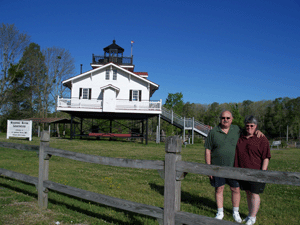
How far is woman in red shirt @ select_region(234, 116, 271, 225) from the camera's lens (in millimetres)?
3758

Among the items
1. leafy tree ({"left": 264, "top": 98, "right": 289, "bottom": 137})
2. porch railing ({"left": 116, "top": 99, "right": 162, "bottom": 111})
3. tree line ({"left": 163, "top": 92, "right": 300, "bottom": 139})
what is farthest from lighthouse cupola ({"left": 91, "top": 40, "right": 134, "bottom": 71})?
leafy tree ({"left": 264, "top": 98, "right": 289, "bottom": 137})

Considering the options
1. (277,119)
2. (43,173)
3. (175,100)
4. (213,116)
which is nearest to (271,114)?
(277,119)

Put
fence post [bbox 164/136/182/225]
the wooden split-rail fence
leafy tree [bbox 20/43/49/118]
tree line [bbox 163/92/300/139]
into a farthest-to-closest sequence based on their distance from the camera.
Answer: tree line [bbox 163/92/300/139] < leafy tree [bbox 20/43/49/118] < fence post [bbox 164/136/182/225] < the wooden split-rail fence

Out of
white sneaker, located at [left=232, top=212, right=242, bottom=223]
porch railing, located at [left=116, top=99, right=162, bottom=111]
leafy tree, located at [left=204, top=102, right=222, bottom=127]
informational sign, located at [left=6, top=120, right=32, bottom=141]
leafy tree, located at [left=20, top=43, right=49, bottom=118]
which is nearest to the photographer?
white sneaker, located at [left=232, top=212, right=242, bottom=223]

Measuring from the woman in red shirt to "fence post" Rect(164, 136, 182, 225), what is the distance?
1.26 m

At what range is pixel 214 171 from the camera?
9.56 feet

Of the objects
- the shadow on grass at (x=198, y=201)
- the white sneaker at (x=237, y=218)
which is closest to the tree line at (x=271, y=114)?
the shadow on grass at (x=198, y=201)

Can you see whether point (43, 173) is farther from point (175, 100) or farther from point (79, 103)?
point (175, 100)

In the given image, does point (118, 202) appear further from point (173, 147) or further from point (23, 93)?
point (23, 93)

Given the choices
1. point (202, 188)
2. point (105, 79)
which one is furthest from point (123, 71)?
point (202, 188)

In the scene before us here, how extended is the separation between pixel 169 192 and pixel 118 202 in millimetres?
892

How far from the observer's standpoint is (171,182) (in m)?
3.19

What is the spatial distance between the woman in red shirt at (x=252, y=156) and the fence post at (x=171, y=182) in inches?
49.4

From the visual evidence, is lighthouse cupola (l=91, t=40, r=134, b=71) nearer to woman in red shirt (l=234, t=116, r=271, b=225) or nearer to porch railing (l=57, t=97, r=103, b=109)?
porch railing (l=57, t=97, r=103, b=109)
